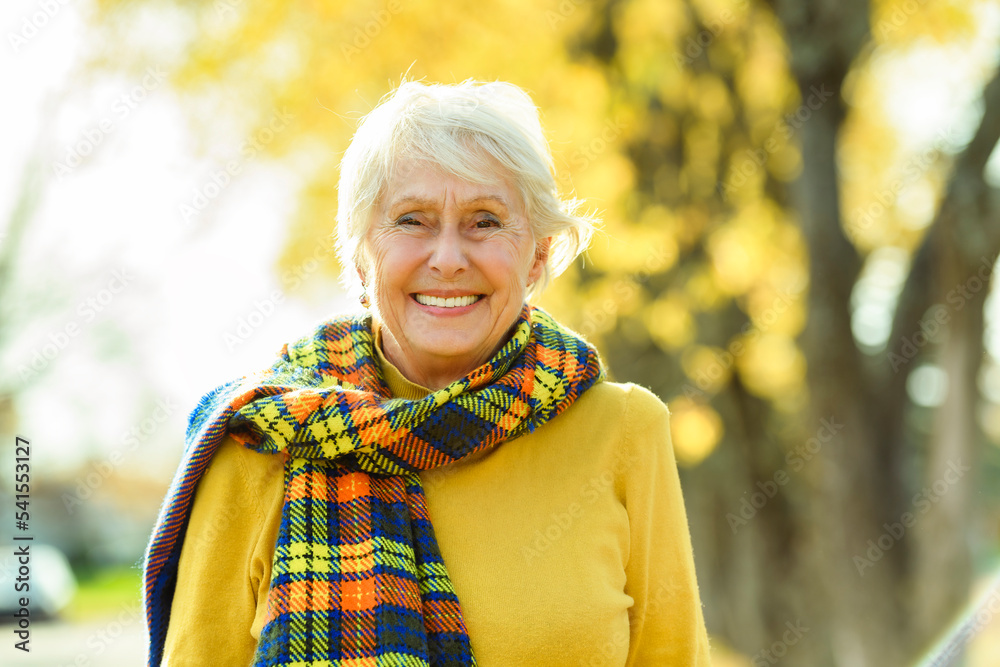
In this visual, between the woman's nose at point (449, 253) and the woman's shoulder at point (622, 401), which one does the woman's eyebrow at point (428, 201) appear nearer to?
the woman's nose at point (449, 253)

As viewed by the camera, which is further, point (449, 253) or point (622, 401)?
point (622, 401)

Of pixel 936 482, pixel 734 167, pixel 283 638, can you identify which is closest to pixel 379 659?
pixel 283 638

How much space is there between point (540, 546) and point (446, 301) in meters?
0.56

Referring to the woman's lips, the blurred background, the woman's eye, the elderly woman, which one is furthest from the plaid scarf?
the blurred background

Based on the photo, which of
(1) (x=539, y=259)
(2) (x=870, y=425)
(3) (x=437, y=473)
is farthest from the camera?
(2) (x=870, y=425)

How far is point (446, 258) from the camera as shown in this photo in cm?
195

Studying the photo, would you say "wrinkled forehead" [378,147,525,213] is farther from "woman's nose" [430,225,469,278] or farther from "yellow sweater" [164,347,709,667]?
"yellow sweater" [164,347,709,667]

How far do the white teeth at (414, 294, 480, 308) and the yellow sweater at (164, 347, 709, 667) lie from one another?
8.9 inches

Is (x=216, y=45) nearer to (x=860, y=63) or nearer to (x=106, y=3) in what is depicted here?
(x=106, y=3)

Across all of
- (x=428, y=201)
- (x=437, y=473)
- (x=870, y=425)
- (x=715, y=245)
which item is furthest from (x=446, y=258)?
(x=715, y=245)

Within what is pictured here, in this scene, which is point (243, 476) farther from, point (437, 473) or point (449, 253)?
point (449, 253)

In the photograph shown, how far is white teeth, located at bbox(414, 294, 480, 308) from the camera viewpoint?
6.59 ft

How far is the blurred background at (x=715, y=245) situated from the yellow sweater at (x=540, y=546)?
2.39 m

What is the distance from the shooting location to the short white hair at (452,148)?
6.51 feet
